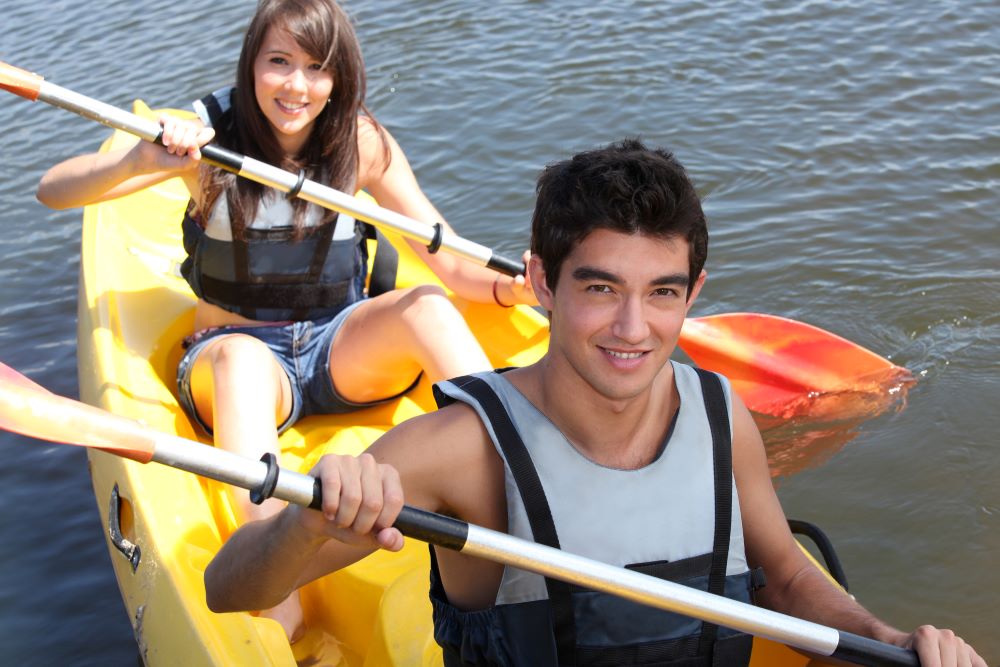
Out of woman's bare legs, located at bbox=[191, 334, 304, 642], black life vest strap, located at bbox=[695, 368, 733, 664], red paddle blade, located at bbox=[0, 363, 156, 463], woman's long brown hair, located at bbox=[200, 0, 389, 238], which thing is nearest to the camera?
red paddle blade, located at bbox=[0, 363, 156, 463]

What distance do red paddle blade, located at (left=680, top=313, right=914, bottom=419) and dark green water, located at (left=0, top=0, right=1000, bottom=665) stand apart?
0.12 metres

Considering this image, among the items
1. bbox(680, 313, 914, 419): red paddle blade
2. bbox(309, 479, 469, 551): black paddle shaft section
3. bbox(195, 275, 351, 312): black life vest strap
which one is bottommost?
bbox(680, 313, 914, 419): red paddle blade

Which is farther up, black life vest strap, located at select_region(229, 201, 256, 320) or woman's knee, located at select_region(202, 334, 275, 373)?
black life vest strap, located at select_region(229, 201, 256, 320)

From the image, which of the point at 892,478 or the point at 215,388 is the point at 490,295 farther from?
the point at 892,478

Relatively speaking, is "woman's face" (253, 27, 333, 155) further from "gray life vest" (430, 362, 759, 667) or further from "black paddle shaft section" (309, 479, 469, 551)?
"black paddle shaft section" (309, 479, 469, 551)

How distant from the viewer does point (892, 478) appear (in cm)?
363

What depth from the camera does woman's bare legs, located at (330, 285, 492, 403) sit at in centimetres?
284

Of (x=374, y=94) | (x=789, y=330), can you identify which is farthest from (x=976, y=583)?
(x=374, y=94)

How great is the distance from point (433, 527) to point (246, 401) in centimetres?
120

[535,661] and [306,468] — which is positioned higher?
[535,661]

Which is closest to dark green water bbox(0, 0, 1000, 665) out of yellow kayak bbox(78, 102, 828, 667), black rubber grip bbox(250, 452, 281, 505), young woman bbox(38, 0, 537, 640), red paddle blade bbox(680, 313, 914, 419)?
red paddle blade bbox(680, 313, 914, 419)

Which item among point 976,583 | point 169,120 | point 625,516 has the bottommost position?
point 976,583

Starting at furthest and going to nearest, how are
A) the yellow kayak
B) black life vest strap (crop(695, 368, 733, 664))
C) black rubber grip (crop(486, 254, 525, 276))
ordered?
black rubber grip (crop(486, 254, 525, 276)) → the yellow kayak → black life vest strap (crop(695, 368, 733, 664))

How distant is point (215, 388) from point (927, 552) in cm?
210
